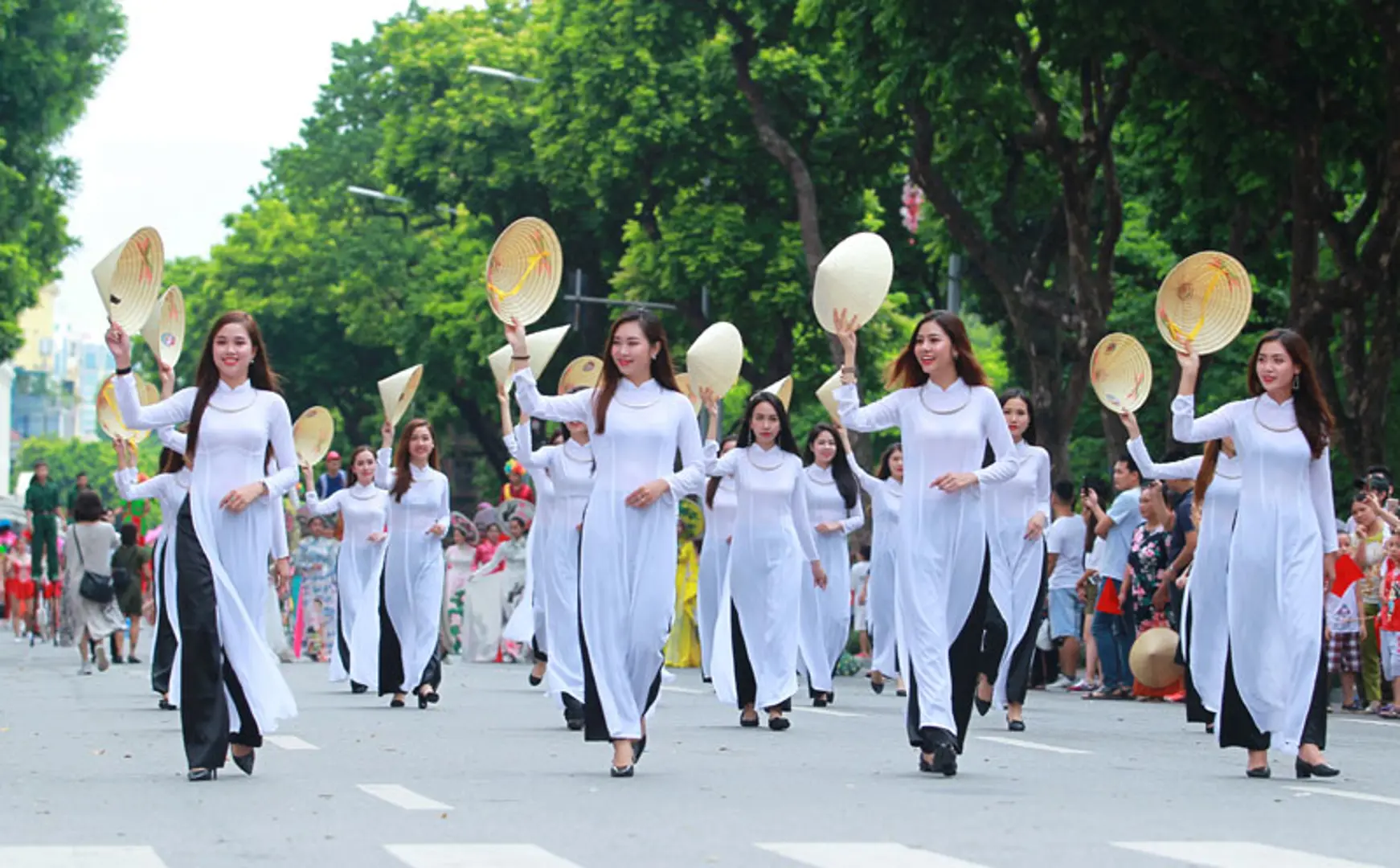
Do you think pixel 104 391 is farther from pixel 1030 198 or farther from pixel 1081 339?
pixel 1030 198

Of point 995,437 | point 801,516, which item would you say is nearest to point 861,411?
point 995,437

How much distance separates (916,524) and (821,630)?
23.3 ft

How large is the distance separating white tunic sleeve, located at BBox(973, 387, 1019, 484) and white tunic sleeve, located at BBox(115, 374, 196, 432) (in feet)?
11.1

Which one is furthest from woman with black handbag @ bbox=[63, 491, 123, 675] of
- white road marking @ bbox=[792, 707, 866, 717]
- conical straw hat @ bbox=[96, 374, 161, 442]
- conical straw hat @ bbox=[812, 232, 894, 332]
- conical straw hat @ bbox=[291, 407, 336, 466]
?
conical straw hat @ bbox=[812, 232, 894, 332]

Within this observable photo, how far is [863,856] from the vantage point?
8352mm

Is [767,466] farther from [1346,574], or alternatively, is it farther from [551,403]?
[551,403]

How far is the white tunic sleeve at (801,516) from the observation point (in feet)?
54.8

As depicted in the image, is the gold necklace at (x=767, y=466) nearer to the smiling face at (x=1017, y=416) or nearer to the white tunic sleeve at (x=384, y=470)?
the smiling face at (x=1017, y=416)

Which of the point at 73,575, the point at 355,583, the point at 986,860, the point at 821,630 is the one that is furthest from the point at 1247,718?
the point at 73,575

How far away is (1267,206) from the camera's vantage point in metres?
27.9

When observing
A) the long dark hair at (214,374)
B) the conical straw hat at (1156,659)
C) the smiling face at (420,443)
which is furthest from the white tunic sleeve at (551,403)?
the conical straw hat at (1156,659)

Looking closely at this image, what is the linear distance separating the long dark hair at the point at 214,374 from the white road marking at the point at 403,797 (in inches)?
69.5

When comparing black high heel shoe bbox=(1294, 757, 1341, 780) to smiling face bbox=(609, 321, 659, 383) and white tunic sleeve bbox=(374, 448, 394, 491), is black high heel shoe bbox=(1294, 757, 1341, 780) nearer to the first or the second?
smiling face bbox=(609, 321, 659, 383)

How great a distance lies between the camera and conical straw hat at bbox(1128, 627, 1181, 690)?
2088 cm
